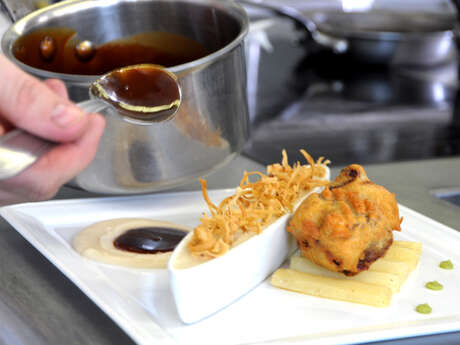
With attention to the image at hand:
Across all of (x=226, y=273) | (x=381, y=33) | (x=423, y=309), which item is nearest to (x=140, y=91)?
(x=226, y=273)

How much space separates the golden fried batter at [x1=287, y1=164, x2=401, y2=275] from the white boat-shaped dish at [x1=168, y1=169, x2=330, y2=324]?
49 millimetres

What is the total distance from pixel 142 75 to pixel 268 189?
0.30m

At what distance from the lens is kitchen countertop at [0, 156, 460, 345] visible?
0.96 metres

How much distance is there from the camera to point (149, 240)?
1180mm

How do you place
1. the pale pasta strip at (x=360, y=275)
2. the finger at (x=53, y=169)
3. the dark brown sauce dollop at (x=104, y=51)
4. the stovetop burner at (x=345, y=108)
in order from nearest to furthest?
the finger at (x=53, y=169) → the pale pasta strip at (x=360, y=275) → the dark brown sauce dollop at (x=104, y=51) → the stovetop burner at (x=345, y=108)

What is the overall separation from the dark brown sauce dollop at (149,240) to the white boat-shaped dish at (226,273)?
0.16 meters

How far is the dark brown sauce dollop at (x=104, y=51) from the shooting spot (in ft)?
4.59

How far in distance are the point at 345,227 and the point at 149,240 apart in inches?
14.7

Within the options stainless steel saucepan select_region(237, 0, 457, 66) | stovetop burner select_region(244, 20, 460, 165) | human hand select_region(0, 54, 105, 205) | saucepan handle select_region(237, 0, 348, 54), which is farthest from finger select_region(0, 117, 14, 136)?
saucepan handle select_region(237, 0, 348, 54)

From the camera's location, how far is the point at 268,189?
1.13 meters

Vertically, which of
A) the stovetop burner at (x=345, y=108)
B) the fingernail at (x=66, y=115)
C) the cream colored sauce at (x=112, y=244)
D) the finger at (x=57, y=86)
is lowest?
the stovetop burner at (x=345, y=108)

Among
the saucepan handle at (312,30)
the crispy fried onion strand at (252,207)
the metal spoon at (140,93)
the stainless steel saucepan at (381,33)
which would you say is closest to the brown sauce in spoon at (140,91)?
the metal spoon at (140,93)

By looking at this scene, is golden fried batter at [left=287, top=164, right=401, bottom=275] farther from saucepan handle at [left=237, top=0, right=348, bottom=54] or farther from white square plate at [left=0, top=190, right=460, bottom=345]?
saucepan handle at [left=237, top=0, right=348, bottom=54]

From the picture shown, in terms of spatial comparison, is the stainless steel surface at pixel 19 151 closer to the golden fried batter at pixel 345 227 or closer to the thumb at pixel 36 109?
the thumb at pixel 36 109
